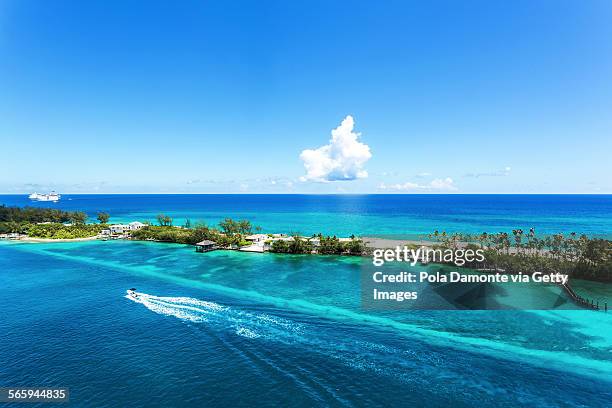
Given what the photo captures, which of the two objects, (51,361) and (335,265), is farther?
(335,265)

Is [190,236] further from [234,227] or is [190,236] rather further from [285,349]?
[285,349]

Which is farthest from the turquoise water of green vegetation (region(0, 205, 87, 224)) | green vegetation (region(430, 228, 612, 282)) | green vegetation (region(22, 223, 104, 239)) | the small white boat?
green vegetation (region(0, 205, 87, 224))

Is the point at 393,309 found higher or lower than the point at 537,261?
lower

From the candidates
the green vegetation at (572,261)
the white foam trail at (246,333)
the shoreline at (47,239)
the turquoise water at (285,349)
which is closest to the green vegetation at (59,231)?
the shoreline at (47,239)

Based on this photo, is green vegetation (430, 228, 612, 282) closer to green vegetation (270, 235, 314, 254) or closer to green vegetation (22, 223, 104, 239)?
green vegetation (270, 235, 314, 254)

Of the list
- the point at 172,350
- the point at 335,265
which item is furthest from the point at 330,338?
the point at 335,265

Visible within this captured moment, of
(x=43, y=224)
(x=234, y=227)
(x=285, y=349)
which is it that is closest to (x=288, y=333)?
(x=285, y=349)

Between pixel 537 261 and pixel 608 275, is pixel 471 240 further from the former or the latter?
pixel 608 275

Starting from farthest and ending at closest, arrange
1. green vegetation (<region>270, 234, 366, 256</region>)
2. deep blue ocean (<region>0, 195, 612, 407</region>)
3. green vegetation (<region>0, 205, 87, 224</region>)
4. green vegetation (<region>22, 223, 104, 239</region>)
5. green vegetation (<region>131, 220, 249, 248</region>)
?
green vegetation (<region>0, 205, 87, 224</region>) < green vegetation (<region>22, 223, 104, 239</region>) < green vegetation (<region>131, 220, 249, 248</region>) < green vegetation (<region>270, 234, 366, 256</region>) < deep blue ocean (<region>0, 195, 612, 407</region>)

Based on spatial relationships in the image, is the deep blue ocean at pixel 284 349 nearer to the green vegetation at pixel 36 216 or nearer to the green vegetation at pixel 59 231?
the green vegetation at pixel 59 231
